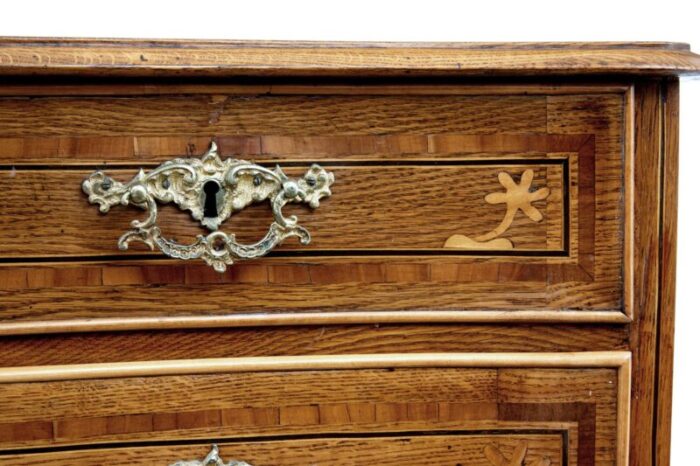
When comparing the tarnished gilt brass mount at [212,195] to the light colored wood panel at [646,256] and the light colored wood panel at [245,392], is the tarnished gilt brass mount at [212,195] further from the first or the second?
the light colored wood panel at [646,256]

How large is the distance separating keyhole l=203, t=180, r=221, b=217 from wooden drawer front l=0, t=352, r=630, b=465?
0.10 metres

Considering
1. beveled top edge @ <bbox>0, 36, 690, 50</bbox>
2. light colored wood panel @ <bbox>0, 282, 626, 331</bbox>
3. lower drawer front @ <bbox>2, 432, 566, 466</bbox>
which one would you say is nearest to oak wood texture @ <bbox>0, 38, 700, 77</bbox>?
beveled top edge @ <bbox>0, 36, 690, 50</bbox>

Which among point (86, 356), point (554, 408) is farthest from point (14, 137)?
point (554, 408)

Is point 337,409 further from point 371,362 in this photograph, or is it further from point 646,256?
point 646,256

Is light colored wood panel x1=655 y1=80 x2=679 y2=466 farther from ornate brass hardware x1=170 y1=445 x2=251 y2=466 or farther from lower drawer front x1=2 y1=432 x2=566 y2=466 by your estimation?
ornate brass hardware x1=170 y1=445 x2=251 y2=466

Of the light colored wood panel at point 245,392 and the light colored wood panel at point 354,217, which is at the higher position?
the light colored wood panel at point 354,217

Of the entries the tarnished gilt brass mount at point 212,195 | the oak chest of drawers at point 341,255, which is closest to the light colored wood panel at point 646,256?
the oak chest of drawers at point 341,255

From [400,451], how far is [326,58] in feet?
0.91

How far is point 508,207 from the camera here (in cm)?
57

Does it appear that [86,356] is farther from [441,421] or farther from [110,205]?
[441,421]

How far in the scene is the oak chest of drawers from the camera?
0.55 meters

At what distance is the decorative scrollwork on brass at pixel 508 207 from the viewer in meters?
0.57

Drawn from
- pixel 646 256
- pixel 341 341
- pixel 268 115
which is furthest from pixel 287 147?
pixel 646 256

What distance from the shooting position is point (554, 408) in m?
0.60
